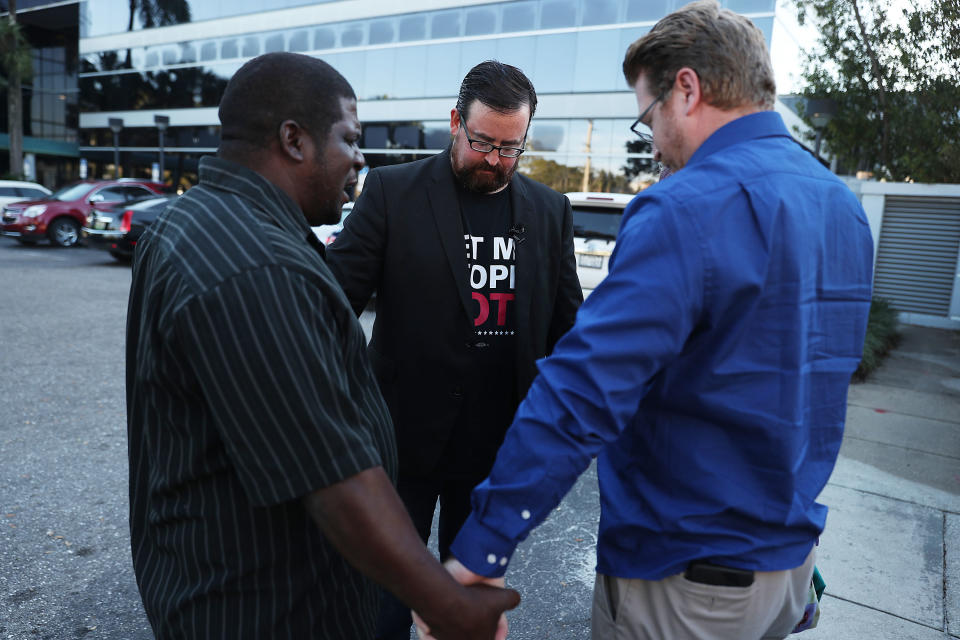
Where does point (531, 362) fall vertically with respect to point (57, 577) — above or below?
above

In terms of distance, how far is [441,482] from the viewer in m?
2.42

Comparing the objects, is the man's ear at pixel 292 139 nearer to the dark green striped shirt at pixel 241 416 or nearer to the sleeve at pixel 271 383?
the dark green striped shirt at pixel 241 416

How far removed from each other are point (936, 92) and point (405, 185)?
13.1 metres

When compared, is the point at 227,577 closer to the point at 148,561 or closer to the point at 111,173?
the point at 148,561

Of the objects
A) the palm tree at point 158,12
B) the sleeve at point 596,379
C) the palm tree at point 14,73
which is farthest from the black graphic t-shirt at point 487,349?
the palm tree at point 158,12

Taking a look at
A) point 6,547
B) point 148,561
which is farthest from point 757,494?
point 6,547

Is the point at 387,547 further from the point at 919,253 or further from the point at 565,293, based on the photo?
the point at 919,253

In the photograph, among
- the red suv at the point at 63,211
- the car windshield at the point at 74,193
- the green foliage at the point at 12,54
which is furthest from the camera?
the green foliage at the point at 12,54

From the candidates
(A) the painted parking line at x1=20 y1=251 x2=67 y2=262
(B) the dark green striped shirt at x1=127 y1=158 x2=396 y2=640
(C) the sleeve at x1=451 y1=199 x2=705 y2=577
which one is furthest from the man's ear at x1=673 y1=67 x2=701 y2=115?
(A) the painted parking line at x1=20 y1=251 x2=67 y2=262

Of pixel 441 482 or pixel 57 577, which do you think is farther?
pixel 57 577

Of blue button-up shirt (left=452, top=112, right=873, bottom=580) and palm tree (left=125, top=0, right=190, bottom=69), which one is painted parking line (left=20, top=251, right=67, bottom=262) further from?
palm tree (left=125, top=0, right=190, bottom=69)

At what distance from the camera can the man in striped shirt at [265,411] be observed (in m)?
1.09

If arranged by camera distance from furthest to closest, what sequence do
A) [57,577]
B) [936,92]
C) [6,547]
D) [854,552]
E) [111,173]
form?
[111,173]
[936,92]
[854,552]
[6,547]
[57,577]

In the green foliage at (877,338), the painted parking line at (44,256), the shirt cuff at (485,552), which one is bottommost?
the painted parking line at (44,256)
